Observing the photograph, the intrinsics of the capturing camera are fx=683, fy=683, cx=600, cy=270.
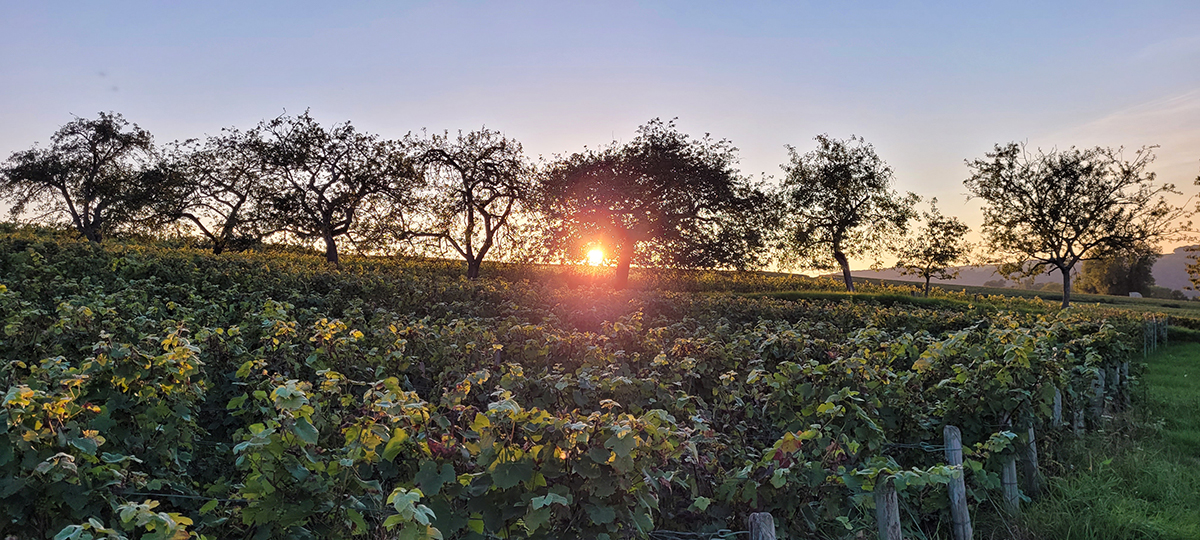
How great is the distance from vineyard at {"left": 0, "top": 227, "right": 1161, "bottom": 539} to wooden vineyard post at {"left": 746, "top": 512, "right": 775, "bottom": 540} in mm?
400

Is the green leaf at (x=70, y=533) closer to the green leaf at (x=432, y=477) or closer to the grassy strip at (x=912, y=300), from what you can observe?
the green leaf at (x=432, y=477)

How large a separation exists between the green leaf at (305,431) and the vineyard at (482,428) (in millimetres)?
13

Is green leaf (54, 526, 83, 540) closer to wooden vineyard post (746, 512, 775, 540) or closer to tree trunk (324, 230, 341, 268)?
wooden vineyard post (746, 512, 775, 540)

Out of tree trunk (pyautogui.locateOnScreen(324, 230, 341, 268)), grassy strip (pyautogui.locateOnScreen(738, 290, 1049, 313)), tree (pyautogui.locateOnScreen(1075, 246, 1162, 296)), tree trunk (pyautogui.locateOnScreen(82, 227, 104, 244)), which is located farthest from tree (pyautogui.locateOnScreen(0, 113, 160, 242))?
tree (pyautogui.locateOnScreen(1075, 246, 1162, 296))

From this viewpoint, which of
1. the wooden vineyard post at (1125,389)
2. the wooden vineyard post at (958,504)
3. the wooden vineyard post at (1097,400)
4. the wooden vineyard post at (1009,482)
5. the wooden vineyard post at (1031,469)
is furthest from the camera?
the wooden vineyard post at (1125,389)

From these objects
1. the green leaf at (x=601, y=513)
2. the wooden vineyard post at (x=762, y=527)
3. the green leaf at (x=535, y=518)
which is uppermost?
the green leaf at (x=535, y=518)

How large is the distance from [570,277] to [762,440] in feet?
91.4

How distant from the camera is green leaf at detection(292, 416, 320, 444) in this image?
271 cm

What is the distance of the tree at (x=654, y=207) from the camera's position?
85.9 feet

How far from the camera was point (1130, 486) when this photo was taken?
6137 mm

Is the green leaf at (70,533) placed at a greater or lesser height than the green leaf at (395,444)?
lesser

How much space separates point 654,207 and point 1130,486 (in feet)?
68.7

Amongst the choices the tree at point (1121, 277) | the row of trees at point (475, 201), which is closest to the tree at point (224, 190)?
the row of trees at point (475, 201)

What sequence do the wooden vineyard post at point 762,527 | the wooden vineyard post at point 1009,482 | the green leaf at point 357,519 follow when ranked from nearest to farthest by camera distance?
1. the green leaf at point 357,519
2. the wooden vineyard post at point 762,527
3. the wooden vineyard post at point 1009,482
